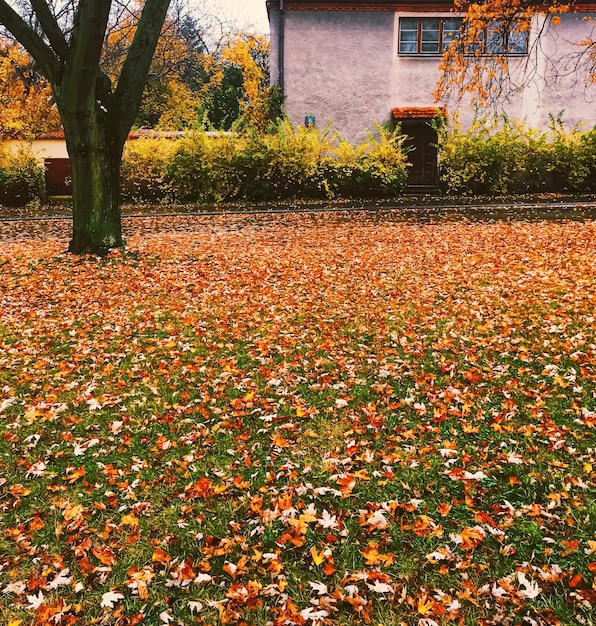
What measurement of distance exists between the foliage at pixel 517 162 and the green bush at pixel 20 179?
44.6 feet

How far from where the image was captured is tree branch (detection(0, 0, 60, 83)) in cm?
895

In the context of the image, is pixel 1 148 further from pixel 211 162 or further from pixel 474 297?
pixel 474 297

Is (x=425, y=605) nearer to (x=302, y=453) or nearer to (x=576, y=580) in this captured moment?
(x=576, y=580)

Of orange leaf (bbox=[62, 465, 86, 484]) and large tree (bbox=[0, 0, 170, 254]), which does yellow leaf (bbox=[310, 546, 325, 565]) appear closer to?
orange leaf (bbox=[62, 465, 86, 484])

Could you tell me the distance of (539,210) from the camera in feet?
49.5

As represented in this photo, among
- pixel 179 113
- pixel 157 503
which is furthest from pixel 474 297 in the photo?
pixel 179 113

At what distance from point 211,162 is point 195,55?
2601 cm

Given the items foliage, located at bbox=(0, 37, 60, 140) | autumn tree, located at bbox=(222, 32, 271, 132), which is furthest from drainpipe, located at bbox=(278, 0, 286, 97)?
foliage, located at bbox=(0, 37, 60, 140)

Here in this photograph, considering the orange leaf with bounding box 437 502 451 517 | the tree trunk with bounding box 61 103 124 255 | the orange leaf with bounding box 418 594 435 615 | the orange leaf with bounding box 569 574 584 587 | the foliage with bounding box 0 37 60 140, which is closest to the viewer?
the orange leaf with bounding box 418 594 435 615

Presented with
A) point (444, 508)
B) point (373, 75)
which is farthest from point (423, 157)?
point (444, 508)

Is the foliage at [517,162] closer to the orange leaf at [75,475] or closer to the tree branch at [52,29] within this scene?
the tree branch at [52,29]

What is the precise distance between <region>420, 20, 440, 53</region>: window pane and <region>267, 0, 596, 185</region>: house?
0.03 meters

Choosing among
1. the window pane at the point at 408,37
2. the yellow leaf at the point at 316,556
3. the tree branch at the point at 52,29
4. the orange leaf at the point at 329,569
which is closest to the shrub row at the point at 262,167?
the window pane at the point at 408,37

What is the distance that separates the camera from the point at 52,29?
9078 mm
